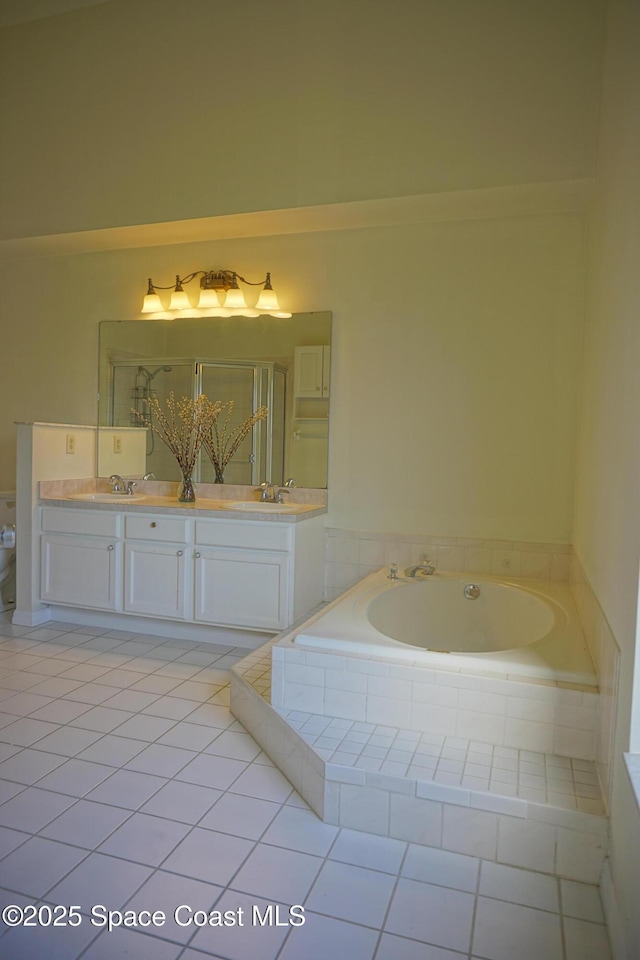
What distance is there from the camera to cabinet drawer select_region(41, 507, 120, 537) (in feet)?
12.3

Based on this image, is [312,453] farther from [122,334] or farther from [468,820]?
[468,820]

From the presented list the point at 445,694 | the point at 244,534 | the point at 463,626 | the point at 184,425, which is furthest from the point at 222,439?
the point at 445,694

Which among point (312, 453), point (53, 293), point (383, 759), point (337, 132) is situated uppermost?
point (337, 132)

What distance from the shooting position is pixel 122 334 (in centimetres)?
430

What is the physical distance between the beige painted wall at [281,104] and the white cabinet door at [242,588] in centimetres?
182

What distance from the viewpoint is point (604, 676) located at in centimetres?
193

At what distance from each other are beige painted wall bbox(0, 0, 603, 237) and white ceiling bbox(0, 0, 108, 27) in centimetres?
4

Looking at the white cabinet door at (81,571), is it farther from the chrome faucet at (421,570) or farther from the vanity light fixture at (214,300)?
the chrome faucet at (421,570)

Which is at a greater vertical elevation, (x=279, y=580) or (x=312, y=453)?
(x=312, y=453)

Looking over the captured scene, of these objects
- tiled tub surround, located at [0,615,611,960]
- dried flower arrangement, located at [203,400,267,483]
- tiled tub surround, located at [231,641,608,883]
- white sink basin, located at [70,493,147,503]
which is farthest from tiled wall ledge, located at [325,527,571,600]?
tiled tub surround, located at [231,641,608,883]

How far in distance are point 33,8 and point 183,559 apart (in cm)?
334

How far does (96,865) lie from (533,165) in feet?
10.2

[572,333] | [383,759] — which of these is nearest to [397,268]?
[572,333]

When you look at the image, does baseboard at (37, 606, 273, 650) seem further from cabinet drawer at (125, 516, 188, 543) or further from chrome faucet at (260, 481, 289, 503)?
chrome faucet at (260, 481, 289, 503)
